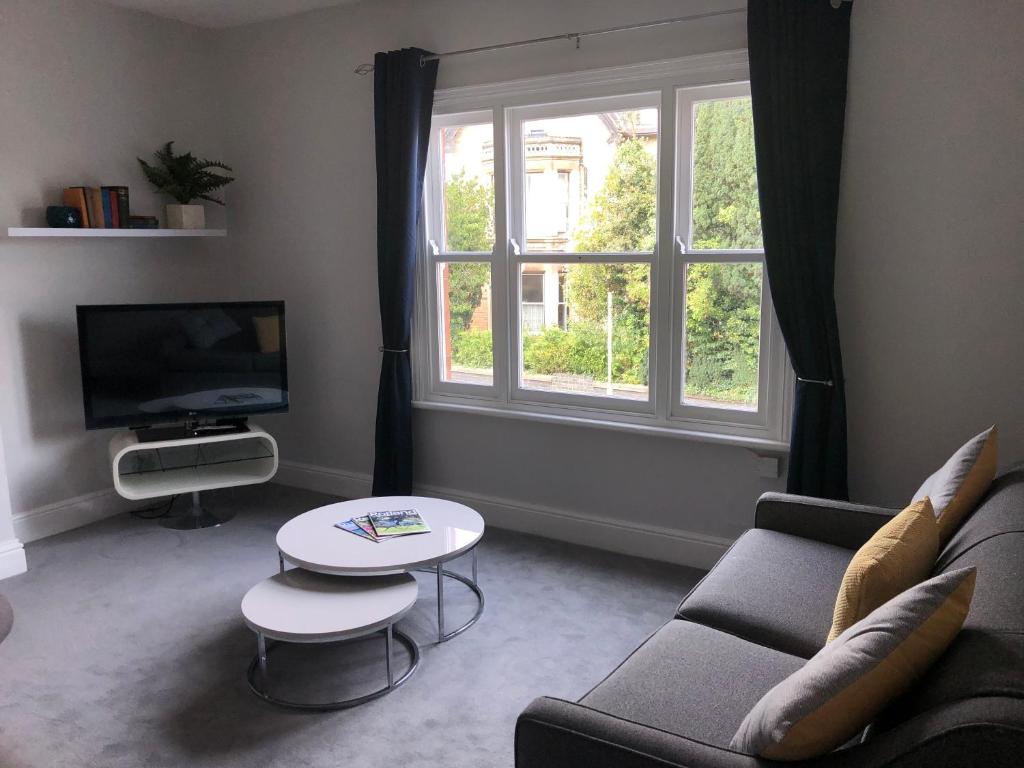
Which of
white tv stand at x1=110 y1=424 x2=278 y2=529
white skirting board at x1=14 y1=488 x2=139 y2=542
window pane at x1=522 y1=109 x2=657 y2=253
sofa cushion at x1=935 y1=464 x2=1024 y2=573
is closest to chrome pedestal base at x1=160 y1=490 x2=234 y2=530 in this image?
white tv stand at x1=110 y1=424 x2=278 y2=529

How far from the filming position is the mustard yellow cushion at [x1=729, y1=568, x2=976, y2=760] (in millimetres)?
1302

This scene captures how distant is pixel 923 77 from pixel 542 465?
7.53ft

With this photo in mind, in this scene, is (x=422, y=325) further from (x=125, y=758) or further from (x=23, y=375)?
(x=125, y=758)

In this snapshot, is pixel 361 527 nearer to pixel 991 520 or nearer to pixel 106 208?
pixel 991 520

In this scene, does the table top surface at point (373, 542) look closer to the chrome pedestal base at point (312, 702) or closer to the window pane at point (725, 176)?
the chrome pedestal base at point (312, 702)

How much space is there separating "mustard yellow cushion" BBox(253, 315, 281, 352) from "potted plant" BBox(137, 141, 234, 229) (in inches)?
28.8

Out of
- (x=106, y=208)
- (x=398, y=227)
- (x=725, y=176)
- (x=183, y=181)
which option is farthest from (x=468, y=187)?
(x=106, y=208)

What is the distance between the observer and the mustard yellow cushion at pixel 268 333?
4.27 m

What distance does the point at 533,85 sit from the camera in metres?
3.66

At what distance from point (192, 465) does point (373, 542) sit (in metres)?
1.86

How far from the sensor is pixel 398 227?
13.1 feet

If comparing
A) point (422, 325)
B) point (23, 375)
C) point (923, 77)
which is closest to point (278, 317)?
point (422, 325)

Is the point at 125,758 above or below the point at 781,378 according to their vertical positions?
below

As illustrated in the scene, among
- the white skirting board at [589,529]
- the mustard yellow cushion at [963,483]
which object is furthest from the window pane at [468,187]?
the mustard yellow cushion at [963,483]
